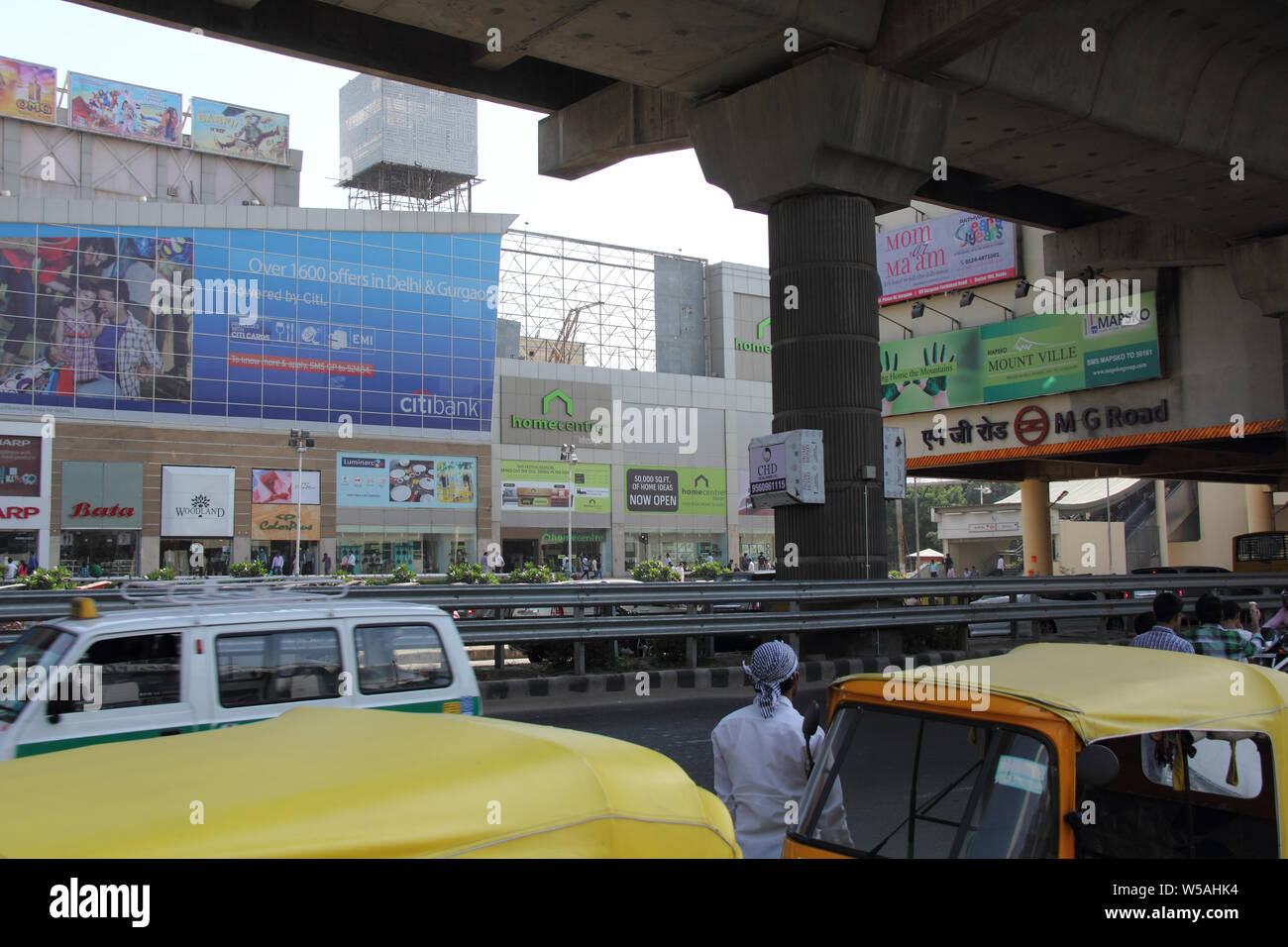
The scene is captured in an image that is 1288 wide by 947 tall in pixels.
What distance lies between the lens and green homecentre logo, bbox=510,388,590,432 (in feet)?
207

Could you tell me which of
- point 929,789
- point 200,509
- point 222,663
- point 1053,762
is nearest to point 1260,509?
point 929,789

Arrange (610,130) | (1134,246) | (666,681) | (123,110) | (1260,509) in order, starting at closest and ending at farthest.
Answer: (666,681) → (610,130) → (1134,246) → (1260,509) → (123,110)

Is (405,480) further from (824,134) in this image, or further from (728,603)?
(824,134)

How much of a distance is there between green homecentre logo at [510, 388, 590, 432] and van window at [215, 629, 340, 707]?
57.0m

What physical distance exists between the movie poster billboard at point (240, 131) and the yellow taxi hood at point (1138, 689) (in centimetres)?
7768

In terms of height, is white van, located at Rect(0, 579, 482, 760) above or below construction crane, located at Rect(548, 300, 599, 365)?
below

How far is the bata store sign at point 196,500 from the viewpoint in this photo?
51.2 metres

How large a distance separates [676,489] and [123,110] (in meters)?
43.5

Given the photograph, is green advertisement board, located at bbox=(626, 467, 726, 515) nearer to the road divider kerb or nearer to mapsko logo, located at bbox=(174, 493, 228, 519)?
mapsko logo, located at bbox=(174, 493, 228, 519)

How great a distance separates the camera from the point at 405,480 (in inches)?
2259

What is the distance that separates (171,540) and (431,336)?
17.1 metres

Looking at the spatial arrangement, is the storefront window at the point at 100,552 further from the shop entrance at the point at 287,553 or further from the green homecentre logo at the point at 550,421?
the green homecentre logo at the point at 550,421

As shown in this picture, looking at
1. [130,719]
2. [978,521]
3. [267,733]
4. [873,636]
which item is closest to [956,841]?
[267,733]

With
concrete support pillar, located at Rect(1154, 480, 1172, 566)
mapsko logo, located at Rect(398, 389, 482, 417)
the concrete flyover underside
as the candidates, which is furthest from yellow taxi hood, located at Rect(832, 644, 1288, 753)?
mapsko logo, located at Rect(398, 389, 482, 417)
